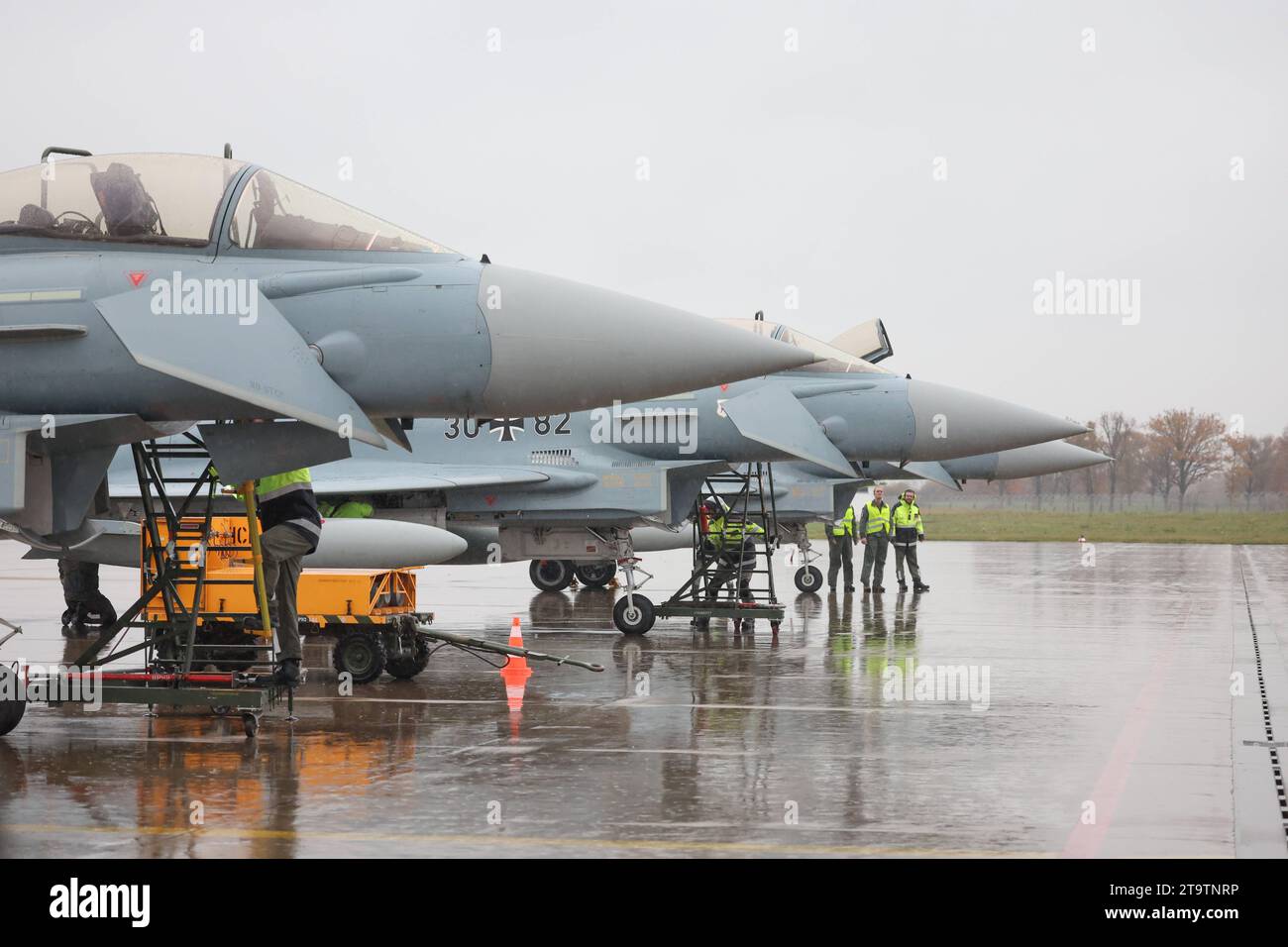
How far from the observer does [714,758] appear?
7.52 metres

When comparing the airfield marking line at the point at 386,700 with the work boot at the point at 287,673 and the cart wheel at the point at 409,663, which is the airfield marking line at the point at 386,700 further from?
the work boot at the point at 287,673

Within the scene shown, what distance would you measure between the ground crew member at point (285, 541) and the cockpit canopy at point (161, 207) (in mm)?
1526

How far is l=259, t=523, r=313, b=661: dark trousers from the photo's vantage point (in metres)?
8.31

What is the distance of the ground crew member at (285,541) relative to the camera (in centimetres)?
831

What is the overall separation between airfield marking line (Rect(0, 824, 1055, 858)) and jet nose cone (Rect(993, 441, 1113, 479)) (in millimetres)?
16646

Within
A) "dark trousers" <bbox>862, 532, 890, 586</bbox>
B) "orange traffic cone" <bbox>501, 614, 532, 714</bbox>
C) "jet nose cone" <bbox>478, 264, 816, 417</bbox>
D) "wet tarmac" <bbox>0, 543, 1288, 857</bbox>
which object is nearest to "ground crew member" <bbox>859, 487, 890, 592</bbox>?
"dark trousers" <bbox>862, 532, 890, 586</bbox>

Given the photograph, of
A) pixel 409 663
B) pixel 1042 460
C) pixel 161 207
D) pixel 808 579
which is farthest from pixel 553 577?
pixel 161 207

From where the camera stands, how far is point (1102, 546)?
127 ft

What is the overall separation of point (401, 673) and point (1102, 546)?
31.3 metres

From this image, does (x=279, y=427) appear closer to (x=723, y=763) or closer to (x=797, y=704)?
(x=723, y=763)

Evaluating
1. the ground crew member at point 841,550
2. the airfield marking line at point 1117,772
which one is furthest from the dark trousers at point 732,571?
the ground crew member at point 841,550

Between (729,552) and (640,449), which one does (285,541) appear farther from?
(729,552)

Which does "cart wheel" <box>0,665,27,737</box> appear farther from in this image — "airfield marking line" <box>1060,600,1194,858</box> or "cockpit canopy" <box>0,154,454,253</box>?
"airfield marking line" <box>1060,600,1194,858</box>
